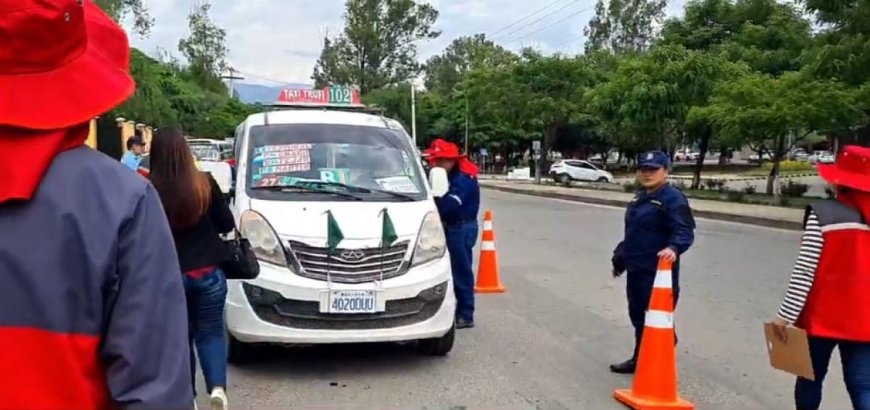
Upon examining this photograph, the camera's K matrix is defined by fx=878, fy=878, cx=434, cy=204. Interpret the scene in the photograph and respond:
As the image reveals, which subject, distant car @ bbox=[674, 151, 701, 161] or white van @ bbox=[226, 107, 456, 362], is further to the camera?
distant car @ bbox=[674, 151, 701, 161]

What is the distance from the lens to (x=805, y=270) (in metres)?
4.18

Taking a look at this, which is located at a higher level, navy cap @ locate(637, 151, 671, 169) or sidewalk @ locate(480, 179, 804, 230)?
navy cap @ locate(637, 151, 671, 169)

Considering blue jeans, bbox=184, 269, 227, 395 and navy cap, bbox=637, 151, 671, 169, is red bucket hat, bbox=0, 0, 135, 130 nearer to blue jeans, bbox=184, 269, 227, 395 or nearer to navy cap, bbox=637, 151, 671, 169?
blue jeans, bbox=184, 269, 227, 395

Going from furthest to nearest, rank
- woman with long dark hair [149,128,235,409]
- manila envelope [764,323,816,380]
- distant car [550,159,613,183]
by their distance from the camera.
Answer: distant car [550,159,613,183]
woman with long dark hair [149,128,235,409]
manila envelope [764,323,816,380]

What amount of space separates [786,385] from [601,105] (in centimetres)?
2683

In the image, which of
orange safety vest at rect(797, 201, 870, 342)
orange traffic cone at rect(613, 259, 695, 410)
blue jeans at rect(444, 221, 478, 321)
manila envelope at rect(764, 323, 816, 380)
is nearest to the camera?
orange safety vest at rect(797, 201, 870, 342)

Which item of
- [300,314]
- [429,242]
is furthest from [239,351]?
[429,242]

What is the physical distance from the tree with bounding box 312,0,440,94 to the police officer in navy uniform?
71.8m

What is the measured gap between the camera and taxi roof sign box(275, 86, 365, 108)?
10961mm

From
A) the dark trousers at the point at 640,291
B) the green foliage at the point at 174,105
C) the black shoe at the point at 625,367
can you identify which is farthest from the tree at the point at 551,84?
the dark trousers at the point at 640,291

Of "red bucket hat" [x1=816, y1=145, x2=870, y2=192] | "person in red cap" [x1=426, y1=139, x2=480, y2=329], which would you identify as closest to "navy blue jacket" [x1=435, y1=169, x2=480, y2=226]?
"person in red cap" [x1=426, y1=139, x2=480, y2=329]

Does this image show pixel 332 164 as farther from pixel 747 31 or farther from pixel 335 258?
pixel 747 31

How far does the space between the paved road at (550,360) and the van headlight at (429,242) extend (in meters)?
0.84

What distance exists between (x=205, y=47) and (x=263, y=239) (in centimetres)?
7360
